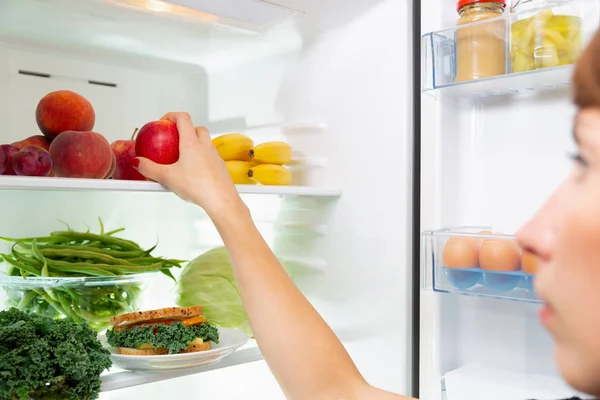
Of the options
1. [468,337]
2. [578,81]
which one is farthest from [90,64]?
[578,81]

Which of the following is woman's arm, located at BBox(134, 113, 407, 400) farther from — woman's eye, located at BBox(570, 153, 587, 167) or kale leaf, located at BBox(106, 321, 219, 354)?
woman's eye, located at BBox(570, 153, 587, 167)

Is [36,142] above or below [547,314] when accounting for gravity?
above

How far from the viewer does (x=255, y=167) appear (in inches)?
57.1

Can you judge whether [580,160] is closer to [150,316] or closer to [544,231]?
[544,231]

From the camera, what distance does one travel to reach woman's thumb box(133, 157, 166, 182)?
1.14 meters

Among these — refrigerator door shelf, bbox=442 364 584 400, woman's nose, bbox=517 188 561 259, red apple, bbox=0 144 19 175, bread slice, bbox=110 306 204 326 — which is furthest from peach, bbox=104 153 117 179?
woman's nose, bbox=517 188 561 259

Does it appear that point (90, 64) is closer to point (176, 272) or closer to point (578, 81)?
point (176, 272)

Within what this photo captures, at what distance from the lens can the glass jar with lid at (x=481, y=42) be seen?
1.09m

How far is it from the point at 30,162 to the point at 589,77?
907 millimetres

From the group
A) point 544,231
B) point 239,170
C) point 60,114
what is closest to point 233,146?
point 239,170

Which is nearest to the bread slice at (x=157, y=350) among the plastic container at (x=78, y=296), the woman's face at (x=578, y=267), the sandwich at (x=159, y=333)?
the sandwich at (x=159, y=333)

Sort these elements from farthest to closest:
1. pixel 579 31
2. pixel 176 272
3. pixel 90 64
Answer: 1. pixel 176 272
2. pixel 90 64
3. pixel 579 31

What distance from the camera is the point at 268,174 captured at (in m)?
1.45

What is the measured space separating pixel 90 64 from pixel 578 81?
1337 millimetres
